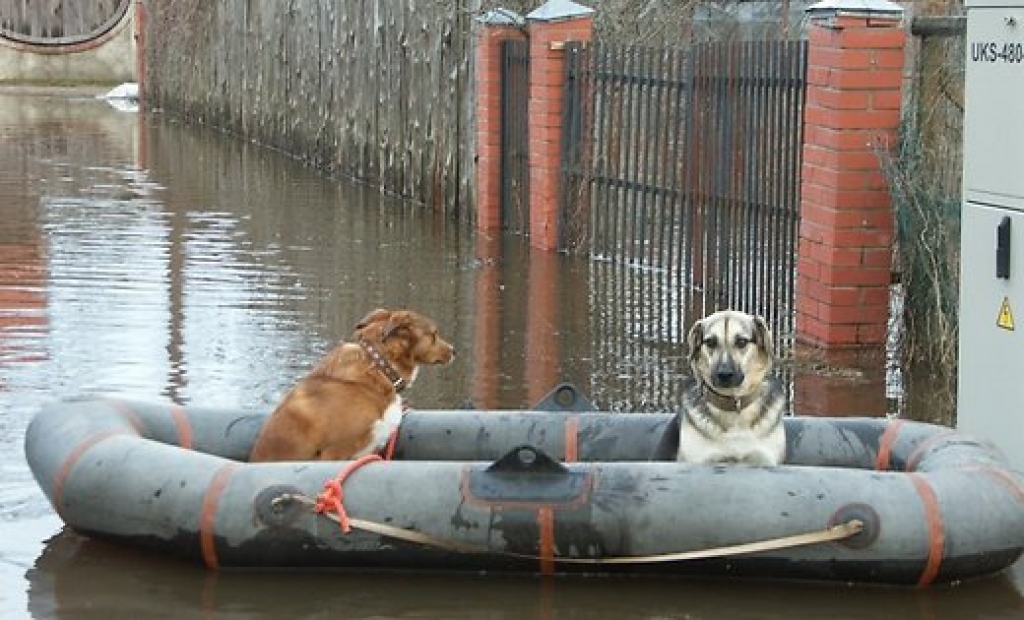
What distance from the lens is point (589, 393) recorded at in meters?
11.0

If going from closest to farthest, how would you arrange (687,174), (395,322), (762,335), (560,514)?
(560,514)
(762,335)
(395,322)
(687,174)

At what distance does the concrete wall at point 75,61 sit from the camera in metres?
44.2

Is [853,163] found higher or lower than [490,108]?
higher

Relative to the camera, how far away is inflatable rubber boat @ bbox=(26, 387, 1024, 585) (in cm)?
717

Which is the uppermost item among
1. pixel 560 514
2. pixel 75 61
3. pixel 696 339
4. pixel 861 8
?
pixel 861 8

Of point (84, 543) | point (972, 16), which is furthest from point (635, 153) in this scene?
point (84, 543)

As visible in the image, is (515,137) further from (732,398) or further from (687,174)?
(732,398)

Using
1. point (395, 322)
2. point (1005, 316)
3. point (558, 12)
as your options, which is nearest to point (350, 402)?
point (395, 322)

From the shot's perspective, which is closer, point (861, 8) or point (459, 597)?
point (459, 597)

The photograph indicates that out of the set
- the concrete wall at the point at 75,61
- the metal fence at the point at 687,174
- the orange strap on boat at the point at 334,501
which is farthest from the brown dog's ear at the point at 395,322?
the concrete wall at the point at 75,61

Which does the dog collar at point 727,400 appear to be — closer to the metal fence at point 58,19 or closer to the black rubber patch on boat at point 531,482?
the black rubber patch on boat at point 531,482

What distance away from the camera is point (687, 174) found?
1459 cm

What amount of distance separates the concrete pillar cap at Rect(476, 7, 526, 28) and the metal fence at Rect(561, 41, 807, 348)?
156cm

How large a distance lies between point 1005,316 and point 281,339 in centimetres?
543
